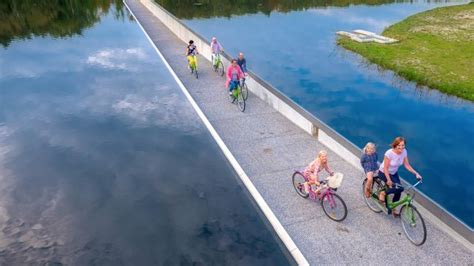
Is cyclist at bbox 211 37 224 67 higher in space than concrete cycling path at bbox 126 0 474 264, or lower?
higher

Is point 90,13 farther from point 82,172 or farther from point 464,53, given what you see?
point 464,53

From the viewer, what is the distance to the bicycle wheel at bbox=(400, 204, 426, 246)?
28.6 feet

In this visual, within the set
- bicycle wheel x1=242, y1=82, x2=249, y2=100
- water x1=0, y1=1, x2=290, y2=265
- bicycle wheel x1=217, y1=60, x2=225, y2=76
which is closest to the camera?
water x1=0, y1=1, x2=290, y2=265

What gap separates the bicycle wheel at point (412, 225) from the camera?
8.71 meters

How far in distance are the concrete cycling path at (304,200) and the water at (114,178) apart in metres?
0.78

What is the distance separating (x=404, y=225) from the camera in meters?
9.10

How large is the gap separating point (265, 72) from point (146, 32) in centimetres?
1151

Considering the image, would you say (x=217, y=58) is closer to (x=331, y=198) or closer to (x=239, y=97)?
(x=239, y=97)

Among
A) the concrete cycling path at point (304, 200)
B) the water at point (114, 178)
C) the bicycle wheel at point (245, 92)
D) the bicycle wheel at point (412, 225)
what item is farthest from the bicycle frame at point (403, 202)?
the bicycle wheel at point (245, 92)

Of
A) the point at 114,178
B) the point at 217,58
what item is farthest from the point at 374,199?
the point at 217,58

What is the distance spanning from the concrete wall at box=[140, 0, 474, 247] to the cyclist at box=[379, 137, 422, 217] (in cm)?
84

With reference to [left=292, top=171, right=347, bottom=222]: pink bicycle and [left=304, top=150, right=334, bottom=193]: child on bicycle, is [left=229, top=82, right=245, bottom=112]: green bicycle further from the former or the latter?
[left=304, top=150, right=334, bottom=193]: child on bicycle

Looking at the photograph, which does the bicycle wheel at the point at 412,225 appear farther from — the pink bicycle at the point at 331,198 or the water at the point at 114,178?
the water at the point at 114,178

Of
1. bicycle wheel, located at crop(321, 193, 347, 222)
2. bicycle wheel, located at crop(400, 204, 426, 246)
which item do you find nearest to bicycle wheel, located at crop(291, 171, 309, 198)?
bicycle wheel, located at crop(321, 193, 347, 222)
